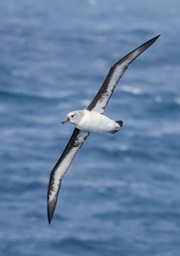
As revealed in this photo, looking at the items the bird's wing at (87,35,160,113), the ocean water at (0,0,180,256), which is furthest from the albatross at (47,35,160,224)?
the ocean water at (0,0,180,256)

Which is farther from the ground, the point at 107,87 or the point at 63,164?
the point at 107,87

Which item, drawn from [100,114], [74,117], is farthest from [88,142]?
[74,117]

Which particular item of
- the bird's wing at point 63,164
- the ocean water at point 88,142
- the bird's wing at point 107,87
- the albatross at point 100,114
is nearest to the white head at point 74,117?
the albatross at point 100,114

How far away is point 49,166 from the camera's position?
74188 millimetres

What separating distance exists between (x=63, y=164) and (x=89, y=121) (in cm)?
291

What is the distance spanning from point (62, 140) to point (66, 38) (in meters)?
38.6

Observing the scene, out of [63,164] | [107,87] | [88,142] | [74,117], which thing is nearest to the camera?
[74,117]

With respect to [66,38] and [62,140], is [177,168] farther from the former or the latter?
[66,38]

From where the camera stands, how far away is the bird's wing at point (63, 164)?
27672 mm

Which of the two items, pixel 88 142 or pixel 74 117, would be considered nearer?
pixel 74 117

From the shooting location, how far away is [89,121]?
2586cm

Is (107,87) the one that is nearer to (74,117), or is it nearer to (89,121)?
(89,121)

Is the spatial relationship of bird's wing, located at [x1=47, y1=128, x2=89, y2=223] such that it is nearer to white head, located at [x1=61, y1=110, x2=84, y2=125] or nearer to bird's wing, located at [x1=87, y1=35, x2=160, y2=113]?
bird's wing, located at [x1=87, y1=35, x2=160, y2=113]

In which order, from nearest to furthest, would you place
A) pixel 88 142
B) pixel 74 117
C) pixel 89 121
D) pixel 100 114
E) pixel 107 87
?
pixel 74 117, pixel 89 121, pixel 100 114, pixel 107 87, pixel 88 142
